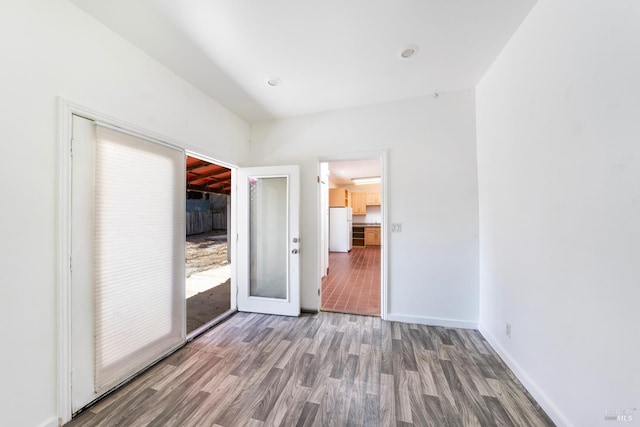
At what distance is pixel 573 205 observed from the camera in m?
1.30

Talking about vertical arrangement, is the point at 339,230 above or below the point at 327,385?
above

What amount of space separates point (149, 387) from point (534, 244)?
3.24 m

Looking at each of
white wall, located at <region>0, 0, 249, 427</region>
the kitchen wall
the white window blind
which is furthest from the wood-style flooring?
the kitchen wall

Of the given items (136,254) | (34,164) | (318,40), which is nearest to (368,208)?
(318,40)

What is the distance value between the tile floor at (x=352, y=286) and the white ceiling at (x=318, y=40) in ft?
9.84

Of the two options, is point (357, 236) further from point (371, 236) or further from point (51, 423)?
point (51, 423)

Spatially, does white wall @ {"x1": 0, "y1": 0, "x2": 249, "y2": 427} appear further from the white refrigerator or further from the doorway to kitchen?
the white refrigerator

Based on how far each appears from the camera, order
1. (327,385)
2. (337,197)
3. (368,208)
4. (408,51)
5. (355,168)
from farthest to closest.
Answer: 1. (368,208)
2. (337,197)
3. (355,168)
4. (408,51)
5. (327,385)

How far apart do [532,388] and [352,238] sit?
760cm

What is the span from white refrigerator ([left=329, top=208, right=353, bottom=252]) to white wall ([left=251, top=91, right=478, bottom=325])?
4996 mm

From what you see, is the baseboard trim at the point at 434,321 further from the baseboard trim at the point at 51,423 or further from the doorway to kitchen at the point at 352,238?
the baseboard trim at the point at 51,423

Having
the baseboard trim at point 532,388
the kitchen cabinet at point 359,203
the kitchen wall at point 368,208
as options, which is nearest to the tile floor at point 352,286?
the baseboard trim at point 532,388

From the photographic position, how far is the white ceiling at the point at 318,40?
5.08 ft

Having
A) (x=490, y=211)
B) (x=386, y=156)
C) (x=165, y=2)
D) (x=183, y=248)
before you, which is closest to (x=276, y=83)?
(x=165, y=2)
